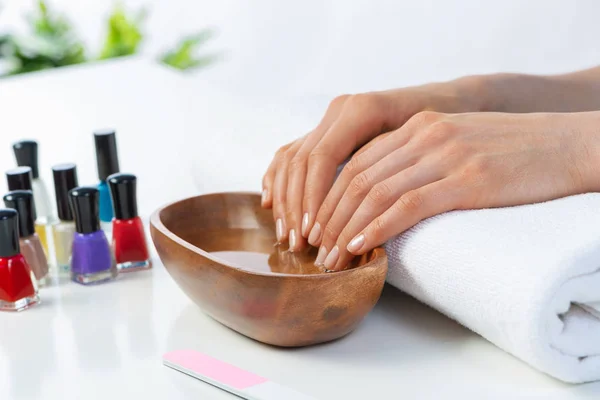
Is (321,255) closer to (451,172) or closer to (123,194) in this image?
(451,172)

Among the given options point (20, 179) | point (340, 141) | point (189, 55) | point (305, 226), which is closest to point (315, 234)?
point (305, 226)

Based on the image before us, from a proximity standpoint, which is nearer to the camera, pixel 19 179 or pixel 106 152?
pixel 19 179

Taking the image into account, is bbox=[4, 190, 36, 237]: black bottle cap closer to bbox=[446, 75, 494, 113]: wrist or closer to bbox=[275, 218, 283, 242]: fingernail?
bbox=[275, 218, 283, 242]: fingernail

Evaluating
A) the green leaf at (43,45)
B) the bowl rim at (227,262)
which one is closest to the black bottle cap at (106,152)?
the bowl rim at (227,262)

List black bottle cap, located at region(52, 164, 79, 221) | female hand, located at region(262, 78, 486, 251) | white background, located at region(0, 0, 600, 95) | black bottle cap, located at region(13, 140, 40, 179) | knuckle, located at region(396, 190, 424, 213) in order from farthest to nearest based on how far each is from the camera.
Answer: white background, located at region(0, 0, 600, 95) → black bottle cap, located at region(13, 140, 40, 179) → black bottle cap, located at region(52, 164, 79, 221) → female hand, located at region(262, 78, 486, 251) → knuckle, located at region(396, 190, 424, 213)

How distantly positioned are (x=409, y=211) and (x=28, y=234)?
0.45m

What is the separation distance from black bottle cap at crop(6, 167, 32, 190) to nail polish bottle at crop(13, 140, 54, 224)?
9 cm

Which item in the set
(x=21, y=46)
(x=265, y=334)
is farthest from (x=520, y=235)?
(x=21, y=46)

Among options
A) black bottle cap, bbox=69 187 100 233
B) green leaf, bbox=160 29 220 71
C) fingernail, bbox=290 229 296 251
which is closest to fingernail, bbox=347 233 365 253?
fingernail, bbox=290 229 296 251

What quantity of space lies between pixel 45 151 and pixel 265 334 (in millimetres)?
843

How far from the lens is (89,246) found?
3.13 feet

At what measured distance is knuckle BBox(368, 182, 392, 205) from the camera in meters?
0.82

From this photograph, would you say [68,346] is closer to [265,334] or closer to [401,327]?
[265,334]

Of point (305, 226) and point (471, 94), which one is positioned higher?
point (471, 94)
